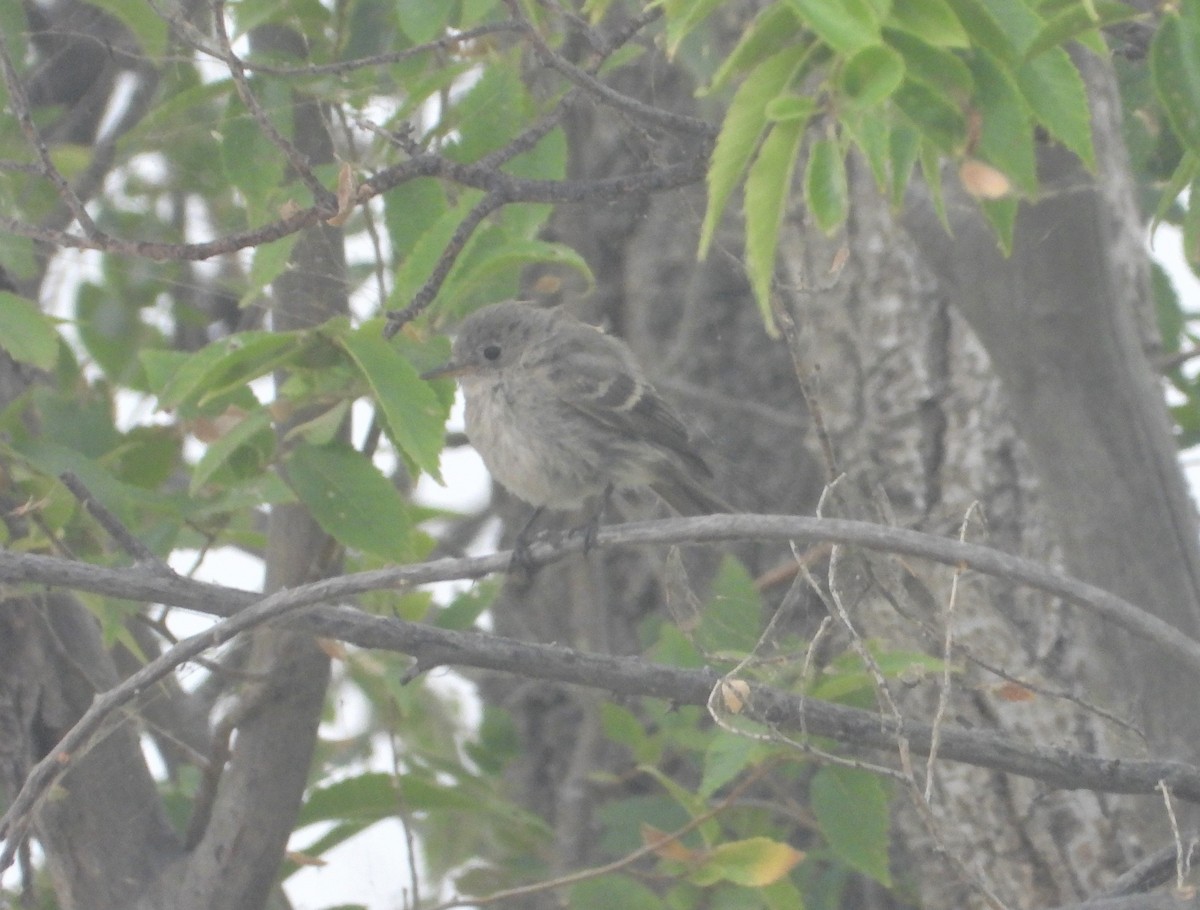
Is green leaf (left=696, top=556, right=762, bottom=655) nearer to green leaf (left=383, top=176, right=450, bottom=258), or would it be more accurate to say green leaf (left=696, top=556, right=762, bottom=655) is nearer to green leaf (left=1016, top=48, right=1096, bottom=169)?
green leaf (left=383, top=176, right=450, bottom=258)

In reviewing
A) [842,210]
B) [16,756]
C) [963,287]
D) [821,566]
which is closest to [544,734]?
[821,566]

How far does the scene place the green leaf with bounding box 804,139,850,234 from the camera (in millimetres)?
1919

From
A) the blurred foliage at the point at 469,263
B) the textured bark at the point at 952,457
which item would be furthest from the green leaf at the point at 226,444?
the textured bark at the point at 952,457

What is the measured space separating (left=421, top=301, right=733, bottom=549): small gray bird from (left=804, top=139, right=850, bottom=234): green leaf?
2864 mm

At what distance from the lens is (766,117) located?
6.31ft

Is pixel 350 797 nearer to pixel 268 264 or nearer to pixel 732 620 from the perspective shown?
pixel 732 620

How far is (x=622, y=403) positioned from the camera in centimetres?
503

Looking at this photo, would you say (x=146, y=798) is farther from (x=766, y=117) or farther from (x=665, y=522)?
(x=766, y=117)

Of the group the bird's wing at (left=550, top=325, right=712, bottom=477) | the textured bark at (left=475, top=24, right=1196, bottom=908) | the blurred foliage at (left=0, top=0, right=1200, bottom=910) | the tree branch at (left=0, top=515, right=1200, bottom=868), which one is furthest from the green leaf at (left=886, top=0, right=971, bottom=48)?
the bird's wing at (left=550, top=325, right=712, bottom=477)

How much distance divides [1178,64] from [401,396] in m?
1.73

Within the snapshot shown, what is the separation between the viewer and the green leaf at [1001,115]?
200 centimetres

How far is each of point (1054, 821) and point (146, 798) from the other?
259cm

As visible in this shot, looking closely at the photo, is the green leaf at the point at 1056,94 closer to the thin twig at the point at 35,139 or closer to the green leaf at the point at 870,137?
the green leaf at the point at 870,137

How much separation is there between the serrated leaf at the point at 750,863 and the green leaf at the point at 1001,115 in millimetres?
1983
